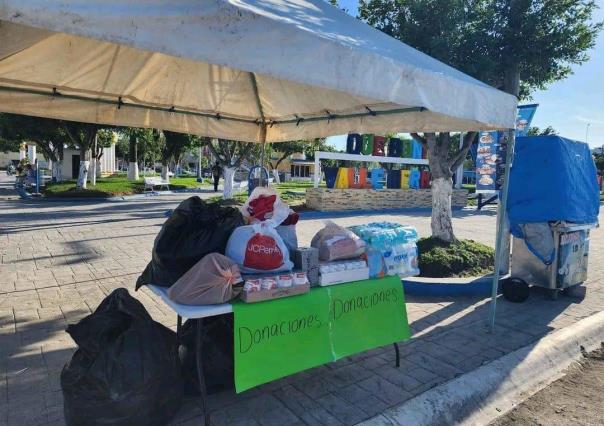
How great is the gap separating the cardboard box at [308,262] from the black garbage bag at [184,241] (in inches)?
20.1

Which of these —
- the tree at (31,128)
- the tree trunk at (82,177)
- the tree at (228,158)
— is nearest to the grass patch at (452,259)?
the tree at (228,158)

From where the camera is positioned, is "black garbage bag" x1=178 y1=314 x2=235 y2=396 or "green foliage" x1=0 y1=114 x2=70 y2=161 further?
"green foliage" x1=0 y1=114 x2=70 y2=161

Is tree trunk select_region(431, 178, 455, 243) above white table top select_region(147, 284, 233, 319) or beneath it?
above

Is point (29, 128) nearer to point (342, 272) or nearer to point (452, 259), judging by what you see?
point (452, 259)

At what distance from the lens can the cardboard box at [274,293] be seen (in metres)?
2.55

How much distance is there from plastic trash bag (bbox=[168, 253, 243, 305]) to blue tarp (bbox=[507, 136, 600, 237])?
442cm

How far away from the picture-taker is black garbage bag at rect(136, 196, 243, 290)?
2.74 metres

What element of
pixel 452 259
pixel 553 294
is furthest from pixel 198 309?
pixel 553 294

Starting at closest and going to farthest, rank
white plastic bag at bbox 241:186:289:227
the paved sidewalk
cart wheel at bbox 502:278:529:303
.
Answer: the paved sidewalk < white plastic bag at bbox 241:186:289:227 < cart wheel at bbox 502:278:529:303

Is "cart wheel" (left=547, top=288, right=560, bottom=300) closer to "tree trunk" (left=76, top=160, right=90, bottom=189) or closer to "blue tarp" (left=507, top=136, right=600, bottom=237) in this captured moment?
"blue tarp" (left=507, top=136, right=600, bottom=237)

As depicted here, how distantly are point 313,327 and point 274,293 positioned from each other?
0.46 metres

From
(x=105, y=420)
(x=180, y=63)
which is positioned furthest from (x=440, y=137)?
(x=105, y=420)

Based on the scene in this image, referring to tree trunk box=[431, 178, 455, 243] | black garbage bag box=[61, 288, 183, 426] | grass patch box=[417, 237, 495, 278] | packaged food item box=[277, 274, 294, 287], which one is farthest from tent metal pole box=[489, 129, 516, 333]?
black garbage bag box=[61, 288, 183, 426]

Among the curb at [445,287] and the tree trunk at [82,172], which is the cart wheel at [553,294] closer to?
the curb at [445,287]
